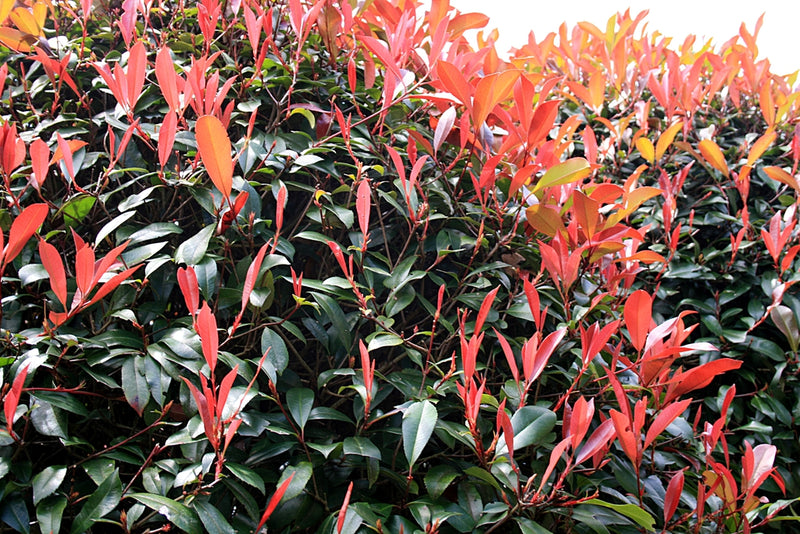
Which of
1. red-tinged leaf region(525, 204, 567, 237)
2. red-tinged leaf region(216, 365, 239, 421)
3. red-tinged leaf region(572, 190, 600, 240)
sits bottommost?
red-tinged leaf region(216, 365, 239, 421)

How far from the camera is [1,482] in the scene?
96cm

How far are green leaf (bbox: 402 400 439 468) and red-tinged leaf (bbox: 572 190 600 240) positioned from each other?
0.51 m

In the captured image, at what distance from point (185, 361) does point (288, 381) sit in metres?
0.22

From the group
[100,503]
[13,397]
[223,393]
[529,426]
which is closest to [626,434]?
[529,426]

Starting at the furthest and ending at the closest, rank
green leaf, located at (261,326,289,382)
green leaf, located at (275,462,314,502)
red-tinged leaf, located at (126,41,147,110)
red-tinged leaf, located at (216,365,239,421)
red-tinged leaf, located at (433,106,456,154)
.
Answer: red-tinged leaf, located at (433,106,456,154) → red-tinged leaf, located at (126,41,147,110) → green leaf, located at (261,326,289,382) → green leaf, located at (275,462,314,502) → red-tinged leaf, located at (216,365,239,421)

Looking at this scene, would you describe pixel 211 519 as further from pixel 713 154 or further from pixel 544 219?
pixel 713 154

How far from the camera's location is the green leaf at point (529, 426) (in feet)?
3.36

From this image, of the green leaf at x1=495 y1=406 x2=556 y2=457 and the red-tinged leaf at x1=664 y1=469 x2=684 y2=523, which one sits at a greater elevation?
the green leaf at x1=495 y1=406 x2=556 y2=457

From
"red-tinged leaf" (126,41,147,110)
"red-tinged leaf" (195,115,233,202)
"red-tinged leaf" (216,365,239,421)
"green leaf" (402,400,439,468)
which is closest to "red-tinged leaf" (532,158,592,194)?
"green leaf" (402,400,439,468)

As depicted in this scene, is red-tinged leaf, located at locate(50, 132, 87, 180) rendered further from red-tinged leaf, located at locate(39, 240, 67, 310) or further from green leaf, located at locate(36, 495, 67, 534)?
green leaf, located at locate(36, 495, 67, 534)

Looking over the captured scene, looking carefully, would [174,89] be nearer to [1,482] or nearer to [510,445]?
[1,482]

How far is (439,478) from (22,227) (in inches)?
33.8

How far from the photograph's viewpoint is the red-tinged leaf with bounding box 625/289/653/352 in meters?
1.14

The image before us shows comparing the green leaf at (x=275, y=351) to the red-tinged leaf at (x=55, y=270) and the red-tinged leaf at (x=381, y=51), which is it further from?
the red-tinged leaf at (x=381, y=51)
